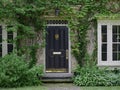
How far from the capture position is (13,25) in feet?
63.7

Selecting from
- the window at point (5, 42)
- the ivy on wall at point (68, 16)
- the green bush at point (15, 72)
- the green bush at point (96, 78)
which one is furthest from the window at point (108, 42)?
the window at point (5, 42)

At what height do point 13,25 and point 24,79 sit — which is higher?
point 13,25

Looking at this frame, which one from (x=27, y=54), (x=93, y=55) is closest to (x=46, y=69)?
(x=27, y=54)

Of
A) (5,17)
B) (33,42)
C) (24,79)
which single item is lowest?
(24,79)

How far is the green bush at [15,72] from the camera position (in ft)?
57.8

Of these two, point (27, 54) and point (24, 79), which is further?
point (27, 54)

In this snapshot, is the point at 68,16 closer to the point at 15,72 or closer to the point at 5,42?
the point at 5,42

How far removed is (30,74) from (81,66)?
311 centimetres

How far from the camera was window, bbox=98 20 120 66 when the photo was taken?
65.6ft

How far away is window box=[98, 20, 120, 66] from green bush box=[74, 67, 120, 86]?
0.80 m

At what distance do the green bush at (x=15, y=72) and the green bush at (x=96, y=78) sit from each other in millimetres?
2044

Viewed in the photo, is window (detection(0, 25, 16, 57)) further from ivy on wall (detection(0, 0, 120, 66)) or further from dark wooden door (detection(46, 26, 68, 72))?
dark wooden door (detection(46, 26, 68, 72))

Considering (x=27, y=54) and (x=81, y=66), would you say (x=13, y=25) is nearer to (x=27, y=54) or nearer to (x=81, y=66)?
(x=27, y=54)

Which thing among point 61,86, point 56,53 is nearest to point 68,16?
point 56,53
